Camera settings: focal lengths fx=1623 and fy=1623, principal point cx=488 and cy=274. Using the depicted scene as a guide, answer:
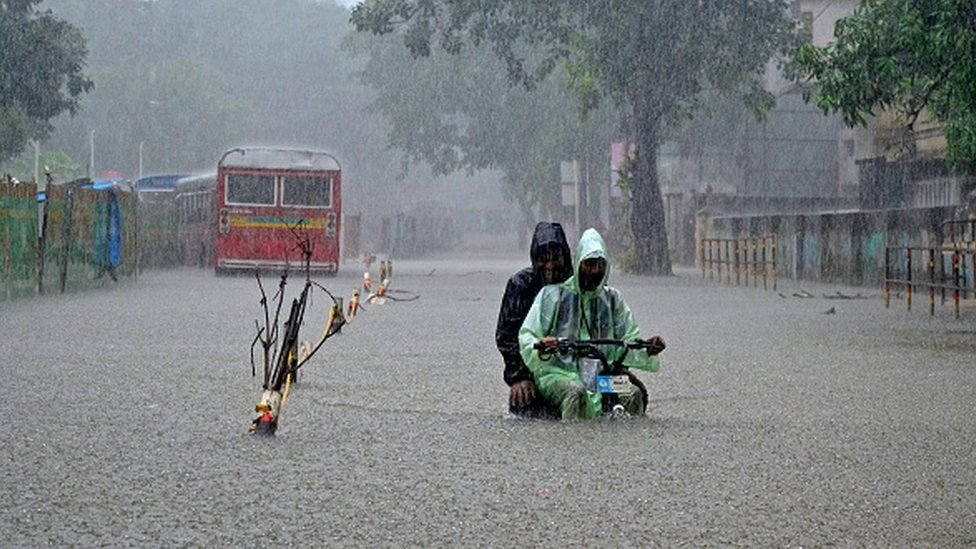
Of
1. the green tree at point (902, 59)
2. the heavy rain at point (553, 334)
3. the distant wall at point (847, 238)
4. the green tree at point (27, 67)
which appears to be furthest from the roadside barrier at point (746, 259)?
the green tree at point (27, 67)

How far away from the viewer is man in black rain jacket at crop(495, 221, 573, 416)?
31.8 feet

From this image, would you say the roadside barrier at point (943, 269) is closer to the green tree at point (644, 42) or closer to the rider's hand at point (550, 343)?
the green tree at point (644, 42)

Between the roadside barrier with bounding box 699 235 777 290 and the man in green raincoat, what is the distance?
20518 millimetres

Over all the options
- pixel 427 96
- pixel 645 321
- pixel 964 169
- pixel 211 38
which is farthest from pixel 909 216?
pixel 211 38

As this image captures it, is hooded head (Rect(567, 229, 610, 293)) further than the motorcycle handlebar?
Yes

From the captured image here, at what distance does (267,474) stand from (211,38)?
377ft

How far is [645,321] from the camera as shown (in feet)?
66.9

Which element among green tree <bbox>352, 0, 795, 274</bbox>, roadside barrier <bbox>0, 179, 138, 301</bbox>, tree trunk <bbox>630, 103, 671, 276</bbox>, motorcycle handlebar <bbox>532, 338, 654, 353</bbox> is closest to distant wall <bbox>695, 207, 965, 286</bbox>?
tree trunk <bbox>630, 103, 671, 276</bbox>

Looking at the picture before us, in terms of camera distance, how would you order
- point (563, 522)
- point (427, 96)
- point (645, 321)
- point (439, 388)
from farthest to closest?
point (427, 96) → point (645, 321) → point (439, 388) → point (563, 522)

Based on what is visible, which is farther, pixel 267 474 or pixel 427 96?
pixel 427 96

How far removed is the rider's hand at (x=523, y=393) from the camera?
962 cm

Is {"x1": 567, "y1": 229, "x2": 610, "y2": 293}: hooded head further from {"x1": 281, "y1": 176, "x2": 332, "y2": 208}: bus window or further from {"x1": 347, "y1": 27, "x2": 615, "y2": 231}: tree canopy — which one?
{"x1": 347, "y1": 27, "x2": 615, "y2": 231}: tree canopy

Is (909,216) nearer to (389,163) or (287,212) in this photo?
(287,212)

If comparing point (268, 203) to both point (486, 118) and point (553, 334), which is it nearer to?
point (553, 334)
